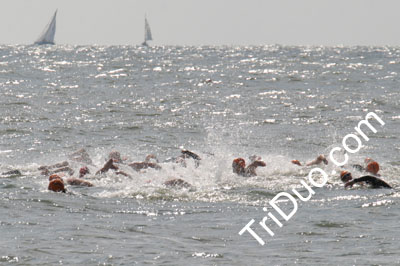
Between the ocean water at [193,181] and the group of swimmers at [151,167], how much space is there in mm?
261

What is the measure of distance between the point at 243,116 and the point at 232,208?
1841cm

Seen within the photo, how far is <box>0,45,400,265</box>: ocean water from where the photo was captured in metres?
10.3

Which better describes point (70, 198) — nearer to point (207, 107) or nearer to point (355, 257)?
point (355, 257)

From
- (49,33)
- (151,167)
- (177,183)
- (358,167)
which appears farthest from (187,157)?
(49,33)

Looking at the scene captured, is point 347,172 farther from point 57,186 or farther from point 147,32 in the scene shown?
point 147,32

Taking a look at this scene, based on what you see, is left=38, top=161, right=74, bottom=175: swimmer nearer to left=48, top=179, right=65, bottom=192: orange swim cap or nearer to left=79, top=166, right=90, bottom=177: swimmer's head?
left=79, top=166, right=90, bottom=177: swimmer's head

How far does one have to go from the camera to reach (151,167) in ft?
56.7

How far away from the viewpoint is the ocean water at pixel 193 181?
10.3 metres

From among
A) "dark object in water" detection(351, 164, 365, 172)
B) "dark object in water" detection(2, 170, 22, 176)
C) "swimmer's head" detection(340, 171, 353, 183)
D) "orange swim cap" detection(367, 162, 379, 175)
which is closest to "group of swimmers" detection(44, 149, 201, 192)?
"dark object in water" detection(2, 170, 22, 176)

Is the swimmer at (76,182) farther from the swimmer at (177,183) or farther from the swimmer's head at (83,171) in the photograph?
the swimmer at (177,183)

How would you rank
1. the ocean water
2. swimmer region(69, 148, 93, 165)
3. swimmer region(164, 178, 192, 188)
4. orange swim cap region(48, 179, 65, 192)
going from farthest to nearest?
swimmer region(69, 148, 93, 165), swimmer region(164, 178, 192, 188), orange swim cap region(48, 179, 65, 192), the ocean water

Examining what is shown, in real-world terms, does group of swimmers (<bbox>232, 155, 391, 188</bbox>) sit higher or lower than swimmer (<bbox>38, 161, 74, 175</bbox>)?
higher

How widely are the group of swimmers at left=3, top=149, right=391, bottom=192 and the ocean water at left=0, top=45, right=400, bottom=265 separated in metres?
0.26

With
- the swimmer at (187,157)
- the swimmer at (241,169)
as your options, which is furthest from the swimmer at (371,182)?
the swimmer at (187,157)
